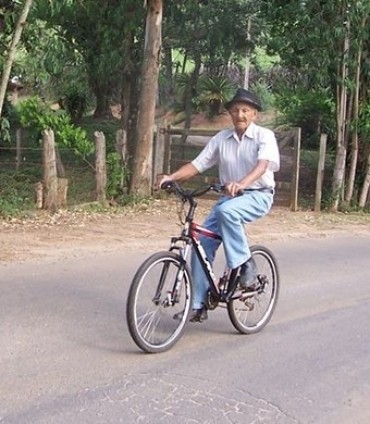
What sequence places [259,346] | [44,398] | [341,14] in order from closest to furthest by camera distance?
[44,398] < [259,346] < [341,14]

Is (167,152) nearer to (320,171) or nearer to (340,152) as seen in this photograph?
(320,171)

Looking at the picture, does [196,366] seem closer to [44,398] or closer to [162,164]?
[44,398]

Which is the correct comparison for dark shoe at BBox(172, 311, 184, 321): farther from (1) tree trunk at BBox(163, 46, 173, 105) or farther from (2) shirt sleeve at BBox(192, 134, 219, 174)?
(1) tree trunk at BBox(163, 46, 173, 105)

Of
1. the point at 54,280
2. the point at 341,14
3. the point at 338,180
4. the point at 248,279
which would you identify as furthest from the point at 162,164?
the point at 248,279

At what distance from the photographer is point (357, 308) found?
690 centimetres

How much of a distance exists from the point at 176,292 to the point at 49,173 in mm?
6506

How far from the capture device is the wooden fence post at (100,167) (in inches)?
484

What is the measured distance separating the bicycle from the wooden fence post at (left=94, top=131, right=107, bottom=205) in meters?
6.91

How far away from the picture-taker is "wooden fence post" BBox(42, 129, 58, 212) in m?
11.2

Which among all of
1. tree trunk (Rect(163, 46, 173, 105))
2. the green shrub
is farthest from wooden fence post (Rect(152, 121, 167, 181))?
tree trunk (Rect(163, 46, 173, 105))

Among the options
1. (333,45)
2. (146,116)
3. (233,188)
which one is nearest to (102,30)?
(146,116)

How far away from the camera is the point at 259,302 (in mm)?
6020

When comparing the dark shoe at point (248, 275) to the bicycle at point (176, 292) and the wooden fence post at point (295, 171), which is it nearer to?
the bicycle at point (176, 292)

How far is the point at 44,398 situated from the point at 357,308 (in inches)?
147
